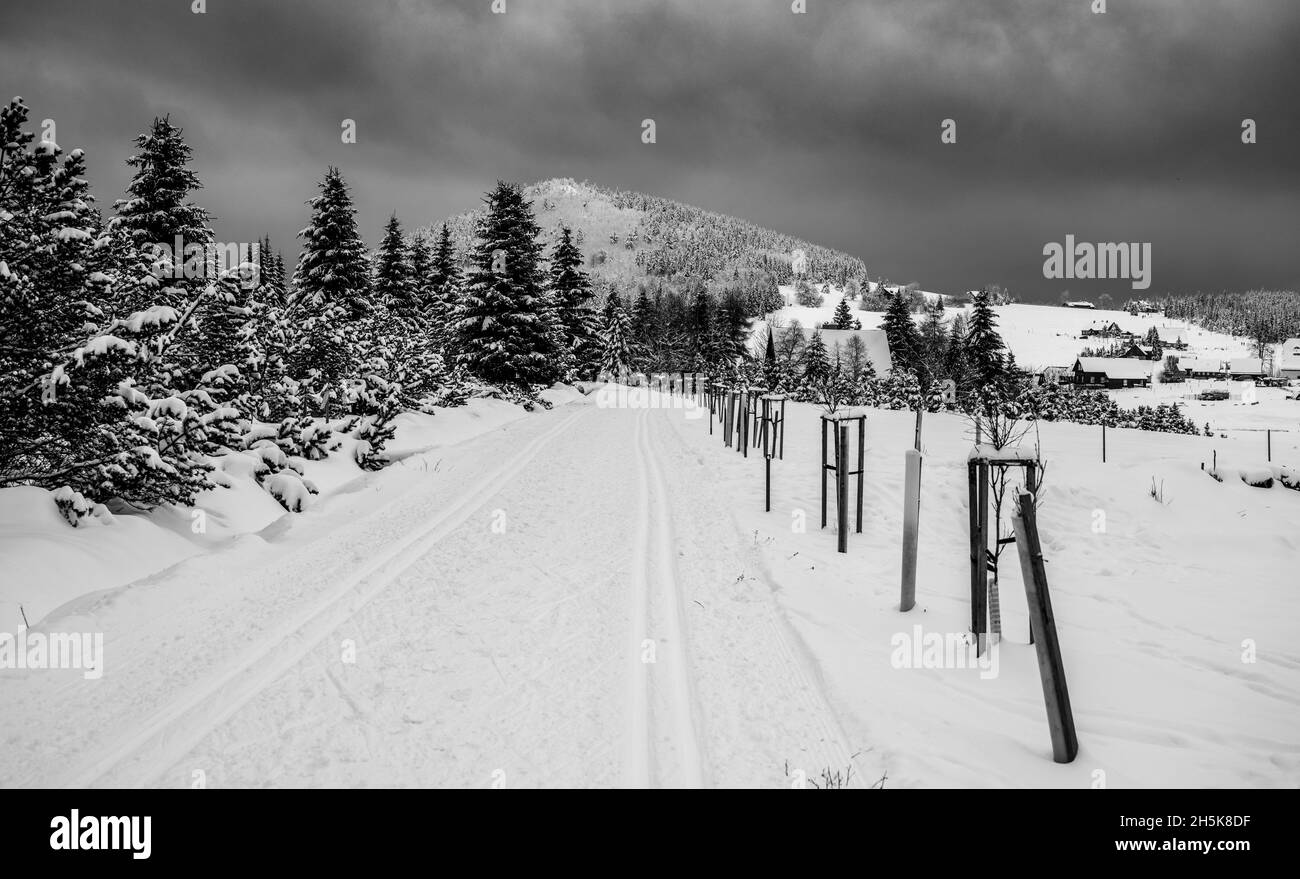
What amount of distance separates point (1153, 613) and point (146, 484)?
10.9 meters

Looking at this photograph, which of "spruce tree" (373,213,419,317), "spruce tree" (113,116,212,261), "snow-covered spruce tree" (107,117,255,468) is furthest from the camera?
"spruce tree" (373,213,419,317)

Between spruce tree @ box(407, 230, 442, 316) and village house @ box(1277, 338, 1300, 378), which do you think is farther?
village house @ box(1277, 338, 1300, 378)

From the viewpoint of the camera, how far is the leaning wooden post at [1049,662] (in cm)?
351

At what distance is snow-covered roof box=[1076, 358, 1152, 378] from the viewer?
333 ft

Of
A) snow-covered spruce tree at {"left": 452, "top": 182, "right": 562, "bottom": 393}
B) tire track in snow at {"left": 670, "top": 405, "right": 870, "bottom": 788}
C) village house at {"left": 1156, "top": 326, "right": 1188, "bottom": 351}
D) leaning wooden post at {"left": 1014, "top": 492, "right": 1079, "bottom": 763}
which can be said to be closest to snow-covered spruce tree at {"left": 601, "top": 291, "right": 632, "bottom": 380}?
snow-covered spruce tree at {"left": 452, "top": 182, "right": 562, "bottom": 393}

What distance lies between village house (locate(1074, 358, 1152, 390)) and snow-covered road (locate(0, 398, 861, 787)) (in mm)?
113415

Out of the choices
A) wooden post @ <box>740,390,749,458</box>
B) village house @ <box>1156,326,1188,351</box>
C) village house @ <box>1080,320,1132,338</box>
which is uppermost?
village house @ <box>1080,320,1132,338</box>

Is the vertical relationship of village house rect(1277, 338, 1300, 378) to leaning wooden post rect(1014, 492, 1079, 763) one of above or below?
above

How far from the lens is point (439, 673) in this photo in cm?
446

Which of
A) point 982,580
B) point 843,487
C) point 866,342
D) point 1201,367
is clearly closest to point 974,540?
point 982,580

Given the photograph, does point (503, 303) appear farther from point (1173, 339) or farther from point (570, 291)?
point (1173, 339)

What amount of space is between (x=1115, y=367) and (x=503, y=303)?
112 meters

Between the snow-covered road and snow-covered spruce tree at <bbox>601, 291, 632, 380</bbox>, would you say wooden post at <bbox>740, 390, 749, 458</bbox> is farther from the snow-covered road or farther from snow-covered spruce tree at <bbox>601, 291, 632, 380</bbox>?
snow-covered spruce tree at <bbox>601, 291, 632, 380</bbox>
